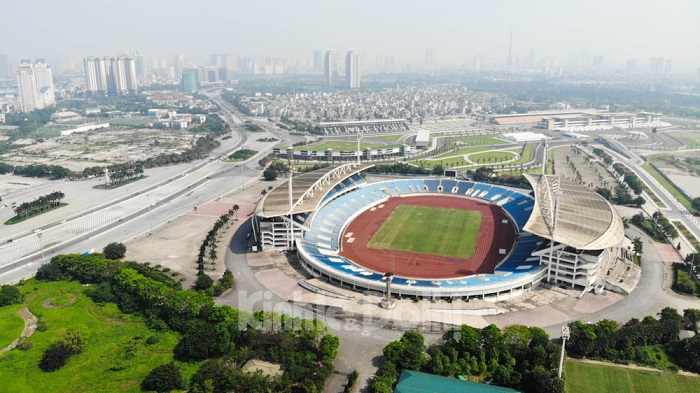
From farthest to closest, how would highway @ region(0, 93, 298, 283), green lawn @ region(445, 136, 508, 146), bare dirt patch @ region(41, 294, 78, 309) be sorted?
green lawn @ region(445, 136, 508, 146) < highway @ region(0, 93, 298, 283) < bare dirt patch @ region(41, 294, 78, 309)

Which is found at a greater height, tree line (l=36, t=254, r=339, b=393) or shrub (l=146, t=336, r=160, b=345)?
tree line (l=36, t=254, r=339, b=393)

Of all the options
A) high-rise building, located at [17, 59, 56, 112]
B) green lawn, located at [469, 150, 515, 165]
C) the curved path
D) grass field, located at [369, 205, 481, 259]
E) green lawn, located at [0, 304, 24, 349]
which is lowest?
the curved path

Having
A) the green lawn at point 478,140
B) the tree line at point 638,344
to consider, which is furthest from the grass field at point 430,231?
the green lawn at point 478,140

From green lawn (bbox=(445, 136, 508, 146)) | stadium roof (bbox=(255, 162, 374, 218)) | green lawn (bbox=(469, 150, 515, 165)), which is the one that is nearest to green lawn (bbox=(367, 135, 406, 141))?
green lawn (bbox=(445, 136, 508, 146))

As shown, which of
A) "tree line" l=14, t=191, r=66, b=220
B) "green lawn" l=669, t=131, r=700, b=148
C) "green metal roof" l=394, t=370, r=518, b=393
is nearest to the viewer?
"green metal roof" l=394, t=370, r=518, b=393

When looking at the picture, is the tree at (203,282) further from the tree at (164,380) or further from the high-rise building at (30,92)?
the high-rise building at (30,92)

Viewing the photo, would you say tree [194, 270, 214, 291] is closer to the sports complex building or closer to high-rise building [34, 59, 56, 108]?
the sports complex building

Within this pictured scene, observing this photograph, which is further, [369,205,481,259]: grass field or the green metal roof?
[369,205,481,259]: grass field

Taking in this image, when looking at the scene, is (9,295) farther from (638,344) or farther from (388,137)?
(388,137)
